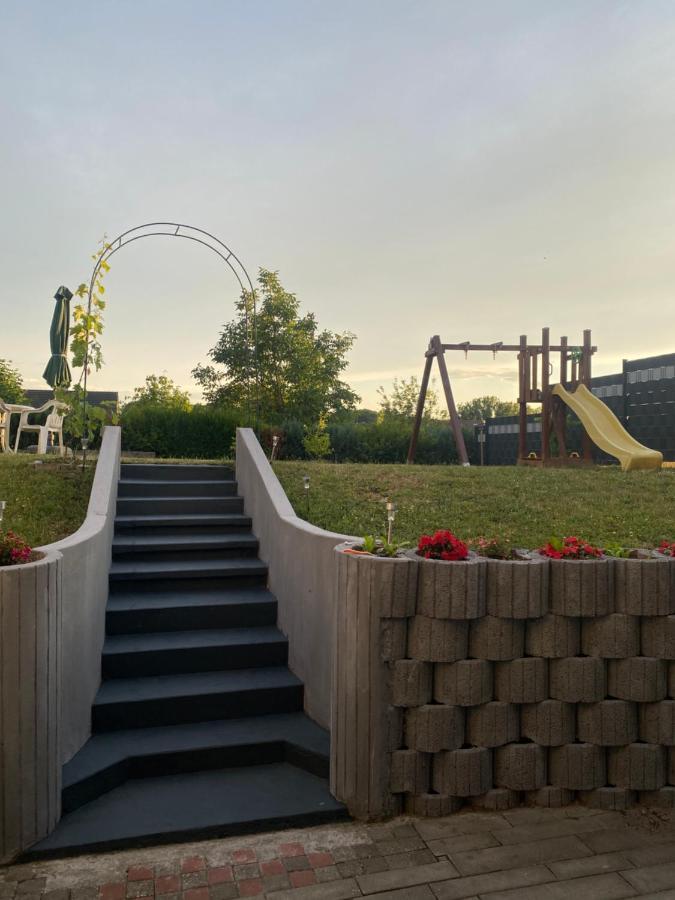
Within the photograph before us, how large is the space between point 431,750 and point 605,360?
55.4 ft

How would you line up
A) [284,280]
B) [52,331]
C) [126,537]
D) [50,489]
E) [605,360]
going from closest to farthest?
[126,537], [50,489], [52,331], [605,360], [284,280]

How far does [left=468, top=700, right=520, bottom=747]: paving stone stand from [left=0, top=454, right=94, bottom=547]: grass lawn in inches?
130

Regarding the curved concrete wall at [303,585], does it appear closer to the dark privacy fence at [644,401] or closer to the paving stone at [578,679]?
the paving stone at [578,679]

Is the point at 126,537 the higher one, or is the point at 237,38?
the point at 237,38

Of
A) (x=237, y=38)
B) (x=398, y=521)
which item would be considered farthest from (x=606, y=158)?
(x=398, y=521)

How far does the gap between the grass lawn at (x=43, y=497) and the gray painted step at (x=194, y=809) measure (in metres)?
2.23

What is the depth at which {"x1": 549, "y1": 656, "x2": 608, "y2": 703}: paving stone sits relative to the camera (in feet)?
9.55

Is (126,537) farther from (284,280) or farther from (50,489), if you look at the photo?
(284,280)

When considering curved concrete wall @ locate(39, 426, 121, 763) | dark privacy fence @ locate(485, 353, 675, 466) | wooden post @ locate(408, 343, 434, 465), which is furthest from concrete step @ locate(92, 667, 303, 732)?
dark privacy fence @ locate(485, 353, 675, 466)

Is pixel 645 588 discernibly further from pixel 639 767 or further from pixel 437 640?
pixel 437 640

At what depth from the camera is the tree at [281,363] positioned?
2322 centimetres

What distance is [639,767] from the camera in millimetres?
2953

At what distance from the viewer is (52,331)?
31.4ft

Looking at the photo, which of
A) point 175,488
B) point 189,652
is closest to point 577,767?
point 189,652
